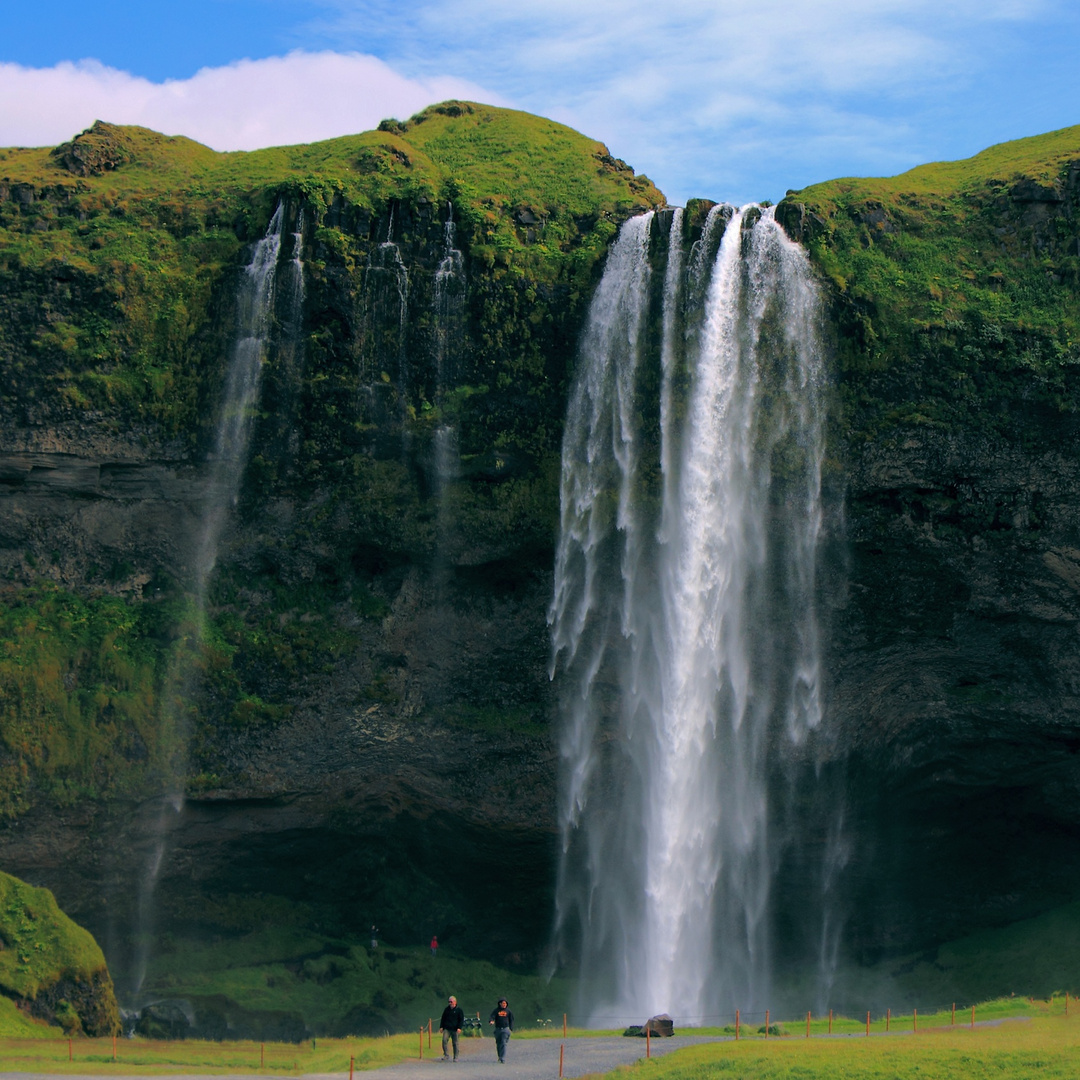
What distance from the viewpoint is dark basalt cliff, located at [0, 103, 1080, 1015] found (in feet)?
133

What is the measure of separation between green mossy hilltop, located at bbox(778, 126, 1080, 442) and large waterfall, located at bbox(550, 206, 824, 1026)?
1477 millimetres

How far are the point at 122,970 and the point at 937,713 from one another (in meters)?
25.7

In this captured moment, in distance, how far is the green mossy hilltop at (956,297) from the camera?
4050 cm

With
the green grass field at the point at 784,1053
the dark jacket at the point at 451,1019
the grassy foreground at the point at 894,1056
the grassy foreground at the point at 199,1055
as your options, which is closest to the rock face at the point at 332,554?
the grassy foreground at the point at 199,1055

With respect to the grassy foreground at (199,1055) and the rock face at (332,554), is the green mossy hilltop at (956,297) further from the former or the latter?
the grassy foreground at (199,1055)

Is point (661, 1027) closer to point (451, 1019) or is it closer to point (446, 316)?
point (451, 1019)

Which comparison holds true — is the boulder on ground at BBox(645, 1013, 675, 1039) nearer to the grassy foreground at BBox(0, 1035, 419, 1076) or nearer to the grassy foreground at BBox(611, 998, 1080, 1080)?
the grassy foreground at BBox(611, 998, 1080, 1080)

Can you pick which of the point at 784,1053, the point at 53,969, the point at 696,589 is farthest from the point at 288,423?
the point at 784,1053

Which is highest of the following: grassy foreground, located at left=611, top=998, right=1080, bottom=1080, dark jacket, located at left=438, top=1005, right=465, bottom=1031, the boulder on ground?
dark jacket, located at left=438, top=1005, right=465, bottom=1031

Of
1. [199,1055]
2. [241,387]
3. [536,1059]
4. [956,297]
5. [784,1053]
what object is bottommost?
[199,1055]

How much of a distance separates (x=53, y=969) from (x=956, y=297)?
32190 mm

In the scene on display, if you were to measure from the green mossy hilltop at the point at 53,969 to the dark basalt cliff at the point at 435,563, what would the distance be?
3.33 m

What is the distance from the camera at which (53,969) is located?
117ft

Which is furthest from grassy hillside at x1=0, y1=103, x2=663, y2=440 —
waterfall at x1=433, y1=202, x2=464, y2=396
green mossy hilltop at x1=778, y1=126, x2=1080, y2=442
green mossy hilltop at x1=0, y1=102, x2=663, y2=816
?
green mossy hilltop at x1=778, y1=126, x2=1080, y2=442
